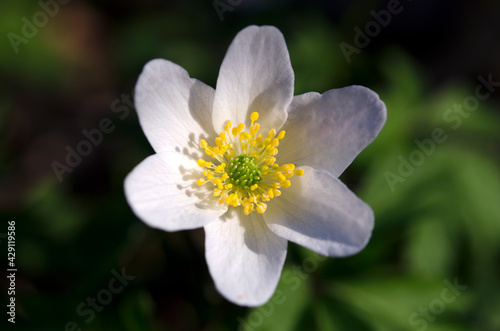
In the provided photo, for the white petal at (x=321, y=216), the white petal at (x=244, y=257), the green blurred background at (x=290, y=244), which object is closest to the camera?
the white petal at (x=244, y=257)

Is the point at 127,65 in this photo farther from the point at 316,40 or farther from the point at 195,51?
the point at 316,40

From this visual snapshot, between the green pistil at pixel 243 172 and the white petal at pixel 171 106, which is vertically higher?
the white petal at pixel 171 106

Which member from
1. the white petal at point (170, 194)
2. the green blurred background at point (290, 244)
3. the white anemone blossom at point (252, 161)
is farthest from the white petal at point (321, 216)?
the green blurred background at point (290, 244)

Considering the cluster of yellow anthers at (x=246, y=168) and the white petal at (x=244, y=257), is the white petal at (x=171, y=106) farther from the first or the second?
the white petal at (x=244, y=257)

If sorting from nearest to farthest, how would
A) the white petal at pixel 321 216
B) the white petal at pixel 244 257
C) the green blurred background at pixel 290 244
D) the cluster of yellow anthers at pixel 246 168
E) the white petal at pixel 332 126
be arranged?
the white petal at pixel 244 257
the white petal at pixel 321 216
the white petal at pixel 332 126
the cluster of yellow anthers at pixel 246 168
the green blurred background at pixel 290 244

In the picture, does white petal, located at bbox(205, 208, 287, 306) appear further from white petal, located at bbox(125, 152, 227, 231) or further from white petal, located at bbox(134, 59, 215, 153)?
white petal, located at bbox(134, 59, 215, 153)

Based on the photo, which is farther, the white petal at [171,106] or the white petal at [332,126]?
the white petal at [332,126]

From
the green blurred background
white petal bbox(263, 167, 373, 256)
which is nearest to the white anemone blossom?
white petal bbox(263, 167, 373, 256)
